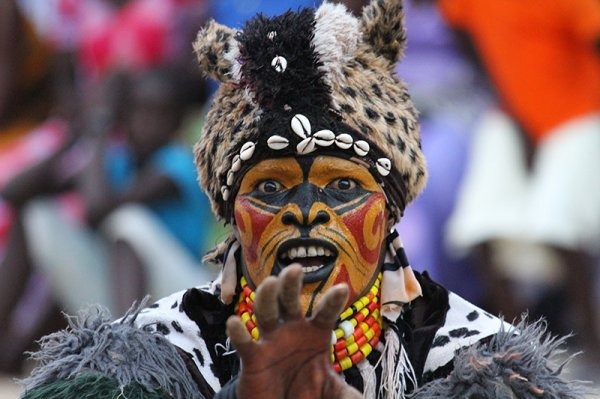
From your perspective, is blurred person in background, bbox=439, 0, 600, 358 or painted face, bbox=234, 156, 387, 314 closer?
painted face, bbox=234, 156, 387, 314

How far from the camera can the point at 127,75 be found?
23.2ft

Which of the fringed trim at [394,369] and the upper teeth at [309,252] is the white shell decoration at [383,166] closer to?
the upper teeth at [309,252]

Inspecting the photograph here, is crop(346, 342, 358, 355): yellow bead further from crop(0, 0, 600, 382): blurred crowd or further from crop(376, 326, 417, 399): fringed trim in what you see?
crop(0, 0, 600, 382): blurred crowd

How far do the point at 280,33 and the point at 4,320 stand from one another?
4.91 meters

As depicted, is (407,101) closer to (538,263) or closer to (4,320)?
(538,263)

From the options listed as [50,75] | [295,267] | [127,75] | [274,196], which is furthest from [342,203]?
[50,75]


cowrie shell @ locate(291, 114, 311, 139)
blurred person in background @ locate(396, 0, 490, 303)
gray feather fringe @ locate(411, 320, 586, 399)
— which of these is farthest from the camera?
blurred person in background @ locate(396, 0, 490, 303)

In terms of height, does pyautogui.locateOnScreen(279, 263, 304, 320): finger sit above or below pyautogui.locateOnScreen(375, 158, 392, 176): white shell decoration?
below

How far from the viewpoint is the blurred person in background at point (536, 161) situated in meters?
6.06

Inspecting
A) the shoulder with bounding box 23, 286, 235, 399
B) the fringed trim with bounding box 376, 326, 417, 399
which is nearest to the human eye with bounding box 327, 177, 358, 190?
the fringed trim with bounding box 376, 326, 417, 399

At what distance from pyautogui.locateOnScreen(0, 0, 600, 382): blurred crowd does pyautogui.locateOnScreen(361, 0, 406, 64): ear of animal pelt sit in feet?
8.94

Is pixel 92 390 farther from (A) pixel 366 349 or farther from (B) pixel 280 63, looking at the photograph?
(B) pixel 280 63

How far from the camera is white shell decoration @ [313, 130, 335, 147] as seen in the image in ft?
9.42

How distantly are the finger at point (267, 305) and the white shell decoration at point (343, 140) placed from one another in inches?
22.9
